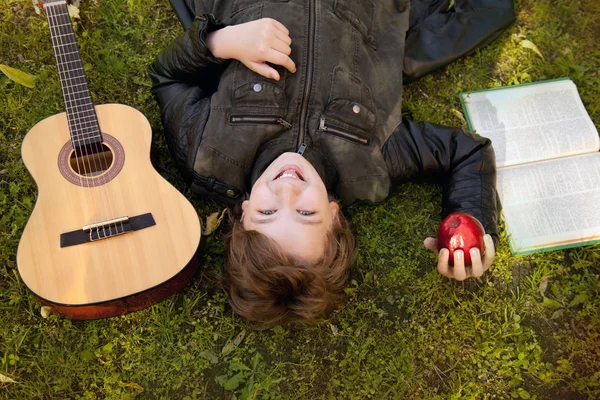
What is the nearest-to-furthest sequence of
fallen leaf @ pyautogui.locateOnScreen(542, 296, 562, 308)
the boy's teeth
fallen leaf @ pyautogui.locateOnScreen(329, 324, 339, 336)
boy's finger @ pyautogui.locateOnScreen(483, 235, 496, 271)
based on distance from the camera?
the boy's teeth < boy's finger @ pyautogui.locateOnScreen(483, 235, 496, 271) < fallen leaf @ pyautogui.locateOnScreen(329, 324, 339, 336) < fallen leaf @ pyautogui.locateOnScreen(542, 296, 562, 308)

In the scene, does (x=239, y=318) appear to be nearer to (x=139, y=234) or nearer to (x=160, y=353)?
(x=160, y=353)

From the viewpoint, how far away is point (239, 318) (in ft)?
10.4

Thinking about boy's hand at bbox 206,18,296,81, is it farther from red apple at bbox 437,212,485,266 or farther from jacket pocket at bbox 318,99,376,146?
red apple at bbox 437,212,485,266

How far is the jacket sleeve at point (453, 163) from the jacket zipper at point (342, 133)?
0.18m

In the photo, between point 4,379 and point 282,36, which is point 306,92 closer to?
point 282,36

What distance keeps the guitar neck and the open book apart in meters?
2.47

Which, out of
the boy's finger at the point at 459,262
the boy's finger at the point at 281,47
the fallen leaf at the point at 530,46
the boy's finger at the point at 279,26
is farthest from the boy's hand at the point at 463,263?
the fallen leaf at the point at 530,46

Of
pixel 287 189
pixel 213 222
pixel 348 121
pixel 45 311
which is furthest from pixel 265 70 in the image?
pixel 45 311

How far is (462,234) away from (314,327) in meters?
1.04

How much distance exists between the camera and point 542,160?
352 centimetres

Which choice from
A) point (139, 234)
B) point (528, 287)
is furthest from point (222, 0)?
point (528, 287)

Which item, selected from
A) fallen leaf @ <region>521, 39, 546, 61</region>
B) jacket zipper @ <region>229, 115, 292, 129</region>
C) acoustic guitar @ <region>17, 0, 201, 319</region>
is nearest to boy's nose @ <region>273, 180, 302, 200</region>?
jacket zipper @ <region>229, 115, 292, 129</region>

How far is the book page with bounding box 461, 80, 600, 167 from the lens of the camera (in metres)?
3.52

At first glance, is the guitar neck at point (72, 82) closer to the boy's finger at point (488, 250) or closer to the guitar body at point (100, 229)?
the guitar body at point (100, 229)
